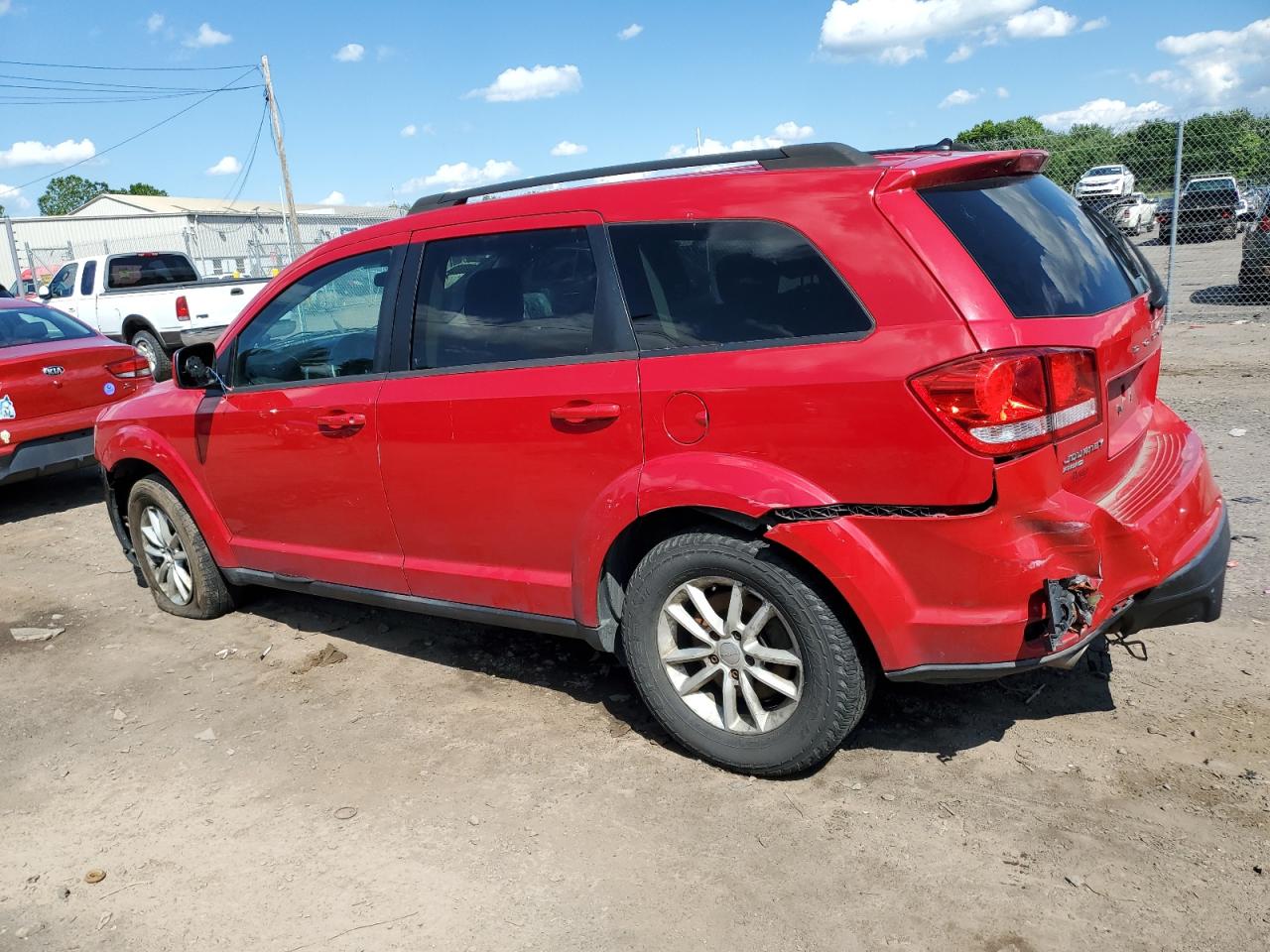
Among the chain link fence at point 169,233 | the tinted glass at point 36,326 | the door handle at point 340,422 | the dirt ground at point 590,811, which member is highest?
the chain link fence at point 169,233

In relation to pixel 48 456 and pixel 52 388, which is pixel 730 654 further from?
pixel 52 388

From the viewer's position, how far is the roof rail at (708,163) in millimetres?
3117

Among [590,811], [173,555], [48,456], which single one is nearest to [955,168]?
[590,811]

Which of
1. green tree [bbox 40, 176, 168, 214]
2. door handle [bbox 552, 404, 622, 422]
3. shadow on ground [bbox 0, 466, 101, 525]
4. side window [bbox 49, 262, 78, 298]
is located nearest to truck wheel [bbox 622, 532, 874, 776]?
door handle [bbox 552, 404, 622, 422]

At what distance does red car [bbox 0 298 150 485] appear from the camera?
7.43 metres

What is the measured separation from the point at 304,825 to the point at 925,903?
1934 mm

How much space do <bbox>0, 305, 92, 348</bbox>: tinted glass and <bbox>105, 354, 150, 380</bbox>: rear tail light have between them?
55 cm

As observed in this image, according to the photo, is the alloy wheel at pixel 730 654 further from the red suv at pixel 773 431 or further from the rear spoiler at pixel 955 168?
the rear spoiler at pixel 955 168

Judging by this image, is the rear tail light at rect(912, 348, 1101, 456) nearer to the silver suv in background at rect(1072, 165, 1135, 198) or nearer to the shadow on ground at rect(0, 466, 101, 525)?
the shadow on ground at rect(0, 466, 101, 525)

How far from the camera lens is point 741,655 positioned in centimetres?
325

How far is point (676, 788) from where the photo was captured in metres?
3.36

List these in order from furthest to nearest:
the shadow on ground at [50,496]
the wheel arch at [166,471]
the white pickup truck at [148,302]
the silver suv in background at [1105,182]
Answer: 1. the silver suv in background at [1105,182]
2. the white pickup truck at [148,302]
3. the shadow on ground at [50,496]
4. the wheel arch at [166,471]

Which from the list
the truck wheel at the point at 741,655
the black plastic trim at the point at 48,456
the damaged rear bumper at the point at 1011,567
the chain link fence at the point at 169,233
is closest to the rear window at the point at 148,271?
the black plastic trim at the point at 48,456

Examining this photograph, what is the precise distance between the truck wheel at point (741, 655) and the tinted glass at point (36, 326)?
270 inches
